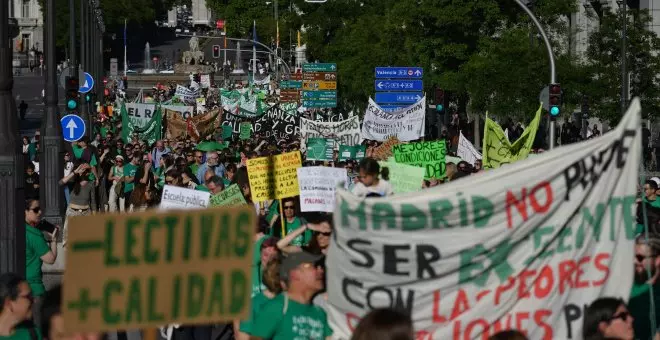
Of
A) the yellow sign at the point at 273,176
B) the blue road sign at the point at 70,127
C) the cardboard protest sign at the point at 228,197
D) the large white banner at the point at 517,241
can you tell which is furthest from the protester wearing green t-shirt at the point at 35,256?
the blue road sign at the point at 70,127

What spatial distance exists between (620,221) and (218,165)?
1581cm

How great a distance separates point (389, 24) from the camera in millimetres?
48250

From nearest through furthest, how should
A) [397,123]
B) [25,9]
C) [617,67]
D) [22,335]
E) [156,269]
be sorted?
[156,269] → [22,335] → [397,123] → [617,67] → [25,9]

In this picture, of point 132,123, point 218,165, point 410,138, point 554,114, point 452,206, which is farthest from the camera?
point 132,123

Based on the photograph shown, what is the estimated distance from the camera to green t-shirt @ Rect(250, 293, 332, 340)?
8102 millimetres

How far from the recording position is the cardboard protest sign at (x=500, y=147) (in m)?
19.6

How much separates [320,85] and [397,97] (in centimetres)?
1558

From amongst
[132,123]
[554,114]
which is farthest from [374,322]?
[132,123]

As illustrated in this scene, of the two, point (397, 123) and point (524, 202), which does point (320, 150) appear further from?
point (524, 202)

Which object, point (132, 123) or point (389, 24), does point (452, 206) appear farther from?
point (389, 24)

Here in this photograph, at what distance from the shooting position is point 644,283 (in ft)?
28.3

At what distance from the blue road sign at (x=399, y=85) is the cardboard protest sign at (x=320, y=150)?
770cm

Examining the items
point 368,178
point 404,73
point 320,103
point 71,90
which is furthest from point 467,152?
point 320,103

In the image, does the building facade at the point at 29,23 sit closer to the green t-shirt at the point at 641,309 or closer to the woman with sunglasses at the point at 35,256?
the woman with sunglasses at the point at 35,256
